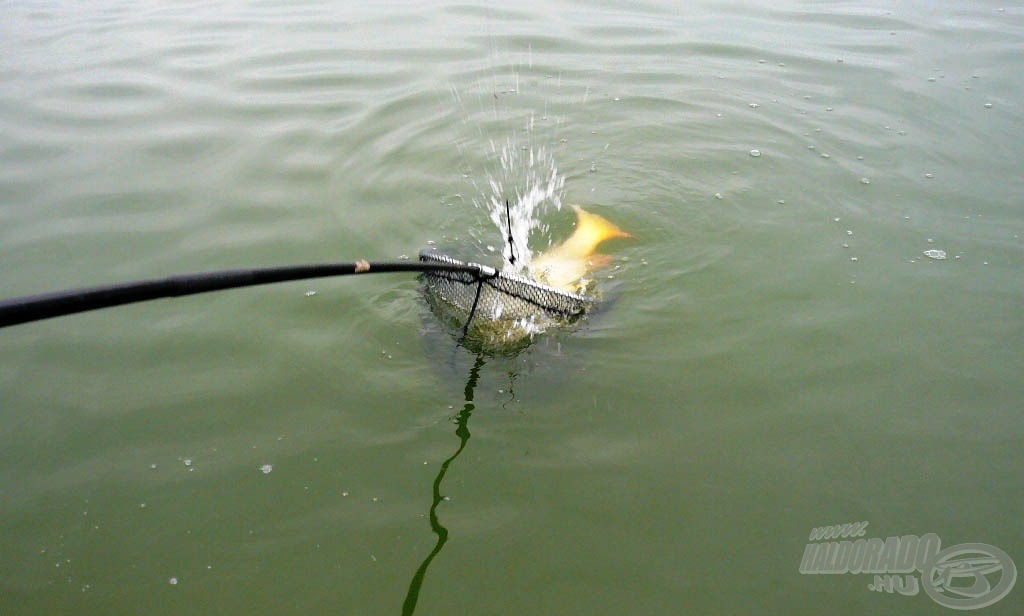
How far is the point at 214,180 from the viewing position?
5.37m

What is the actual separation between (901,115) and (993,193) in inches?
48.9

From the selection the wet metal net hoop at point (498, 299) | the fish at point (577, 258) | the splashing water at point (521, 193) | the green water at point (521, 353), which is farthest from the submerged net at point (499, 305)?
the splashing water at point (521, 193)

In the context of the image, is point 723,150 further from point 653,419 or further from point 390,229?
point 653,419

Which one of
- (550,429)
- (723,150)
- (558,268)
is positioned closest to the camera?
(550,429)

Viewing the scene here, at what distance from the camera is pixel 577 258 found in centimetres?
442

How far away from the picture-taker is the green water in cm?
282

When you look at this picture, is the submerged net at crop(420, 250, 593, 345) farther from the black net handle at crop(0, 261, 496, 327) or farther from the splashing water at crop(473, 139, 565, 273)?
the black net handle at crop(0, 261, 496, 327)

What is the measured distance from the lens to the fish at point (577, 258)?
4227 millimetres

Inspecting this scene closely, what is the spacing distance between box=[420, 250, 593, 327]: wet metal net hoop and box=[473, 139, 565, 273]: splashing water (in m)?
0.68

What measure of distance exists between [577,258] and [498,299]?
3.26 ft

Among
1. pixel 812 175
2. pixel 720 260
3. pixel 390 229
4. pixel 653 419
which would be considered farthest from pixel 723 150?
pixel 653 419
